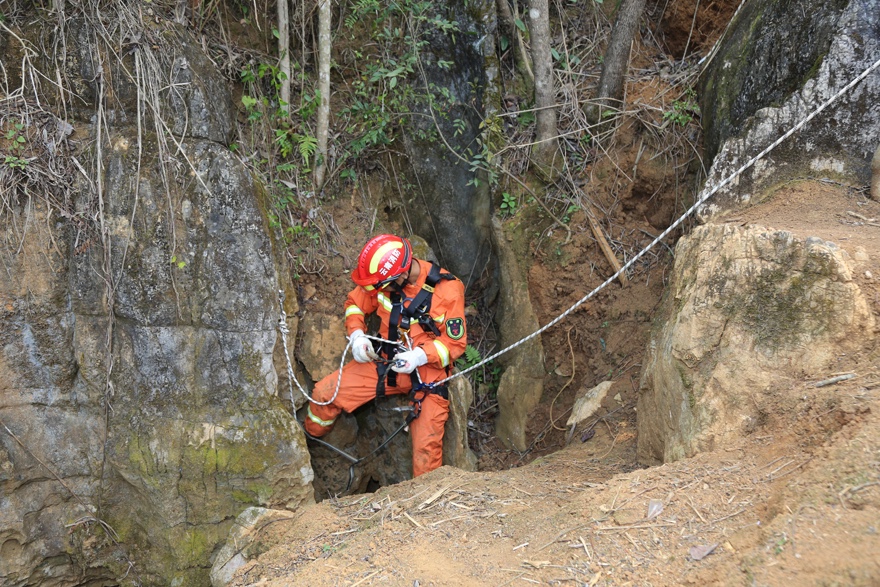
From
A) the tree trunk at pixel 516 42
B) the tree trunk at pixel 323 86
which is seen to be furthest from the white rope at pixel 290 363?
the tree trunk at pixel 516 42

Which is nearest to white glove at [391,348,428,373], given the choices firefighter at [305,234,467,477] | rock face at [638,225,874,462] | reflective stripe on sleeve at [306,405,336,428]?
firefighter at [305,234,467,477]

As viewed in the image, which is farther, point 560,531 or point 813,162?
point 813,162

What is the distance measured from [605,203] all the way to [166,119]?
3.66 metres

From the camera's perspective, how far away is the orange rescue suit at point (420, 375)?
496cm

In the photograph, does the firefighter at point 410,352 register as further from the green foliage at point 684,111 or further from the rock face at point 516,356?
the green foliage at point 684,111

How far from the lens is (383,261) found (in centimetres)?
473

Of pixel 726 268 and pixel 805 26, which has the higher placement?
pixel 805 26

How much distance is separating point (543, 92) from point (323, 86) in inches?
75.3

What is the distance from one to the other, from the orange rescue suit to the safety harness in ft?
0.11

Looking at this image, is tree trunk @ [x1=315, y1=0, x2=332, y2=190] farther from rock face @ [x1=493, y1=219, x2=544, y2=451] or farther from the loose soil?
rock face @ [x1=493, y1=219, x2=544, y2=451]

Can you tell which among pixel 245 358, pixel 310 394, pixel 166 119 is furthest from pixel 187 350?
pixel 166 119

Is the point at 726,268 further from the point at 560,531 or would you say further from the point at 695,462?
the point at 560,531

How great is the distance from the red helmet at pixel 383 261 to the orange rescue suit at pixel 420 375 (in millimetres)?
271

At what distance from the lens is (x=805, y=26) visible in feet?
13.5
